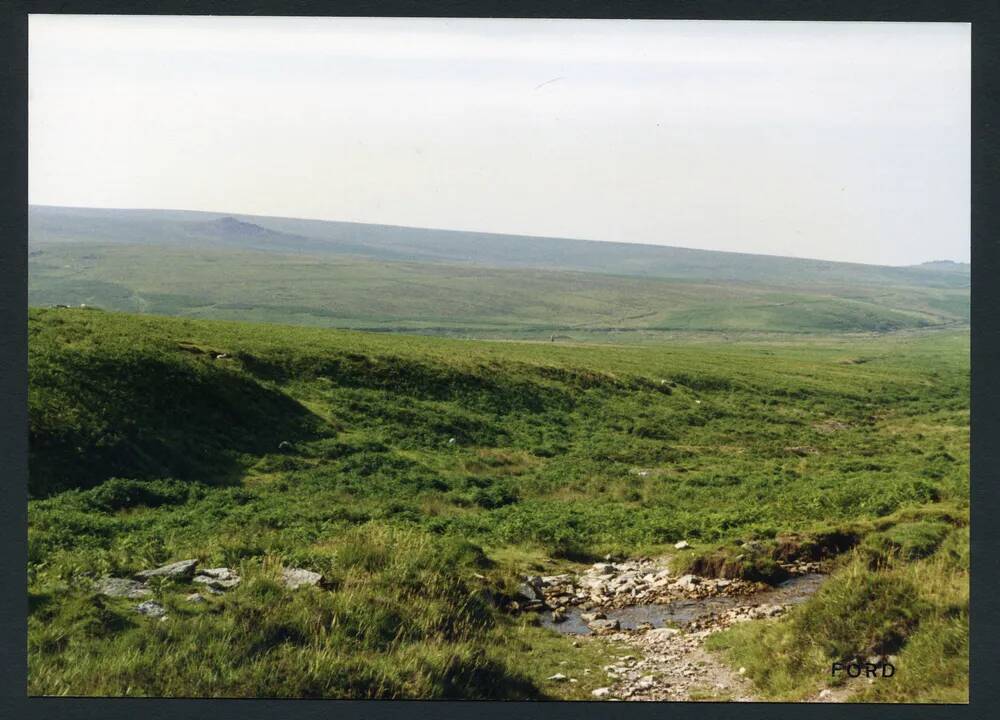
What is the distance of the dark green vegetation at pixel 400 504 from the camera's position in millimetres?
8992

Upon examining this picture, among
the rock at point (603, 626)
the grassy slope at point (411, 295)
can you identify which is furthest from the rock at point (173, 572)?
the grassy slope at point (411, 295)

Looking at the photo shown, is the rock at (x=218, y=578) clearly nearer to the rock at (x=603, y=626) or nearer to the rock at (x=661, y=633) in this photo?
the rock at (x=603, y=626)

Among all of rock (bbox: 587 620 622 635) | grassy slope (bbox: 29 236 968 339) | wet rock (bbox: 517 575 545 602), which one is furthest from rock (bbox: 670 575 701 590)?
grassy slope (bbox: 29 236 968 339)

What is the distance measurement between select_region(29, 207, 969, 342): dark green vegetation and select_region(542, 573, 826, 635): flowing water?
43.9 m

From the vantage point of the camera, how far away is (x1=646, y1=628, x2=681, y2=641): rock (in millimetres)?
10148

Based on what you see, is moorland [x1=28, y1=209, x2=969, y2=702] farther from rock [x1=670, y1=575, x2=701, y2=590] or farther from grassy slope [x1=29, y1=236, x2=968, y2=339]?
grassy slope [x1=29, y1=236, x2=968, y2=339]

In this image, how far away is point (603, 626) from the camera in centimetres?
1042

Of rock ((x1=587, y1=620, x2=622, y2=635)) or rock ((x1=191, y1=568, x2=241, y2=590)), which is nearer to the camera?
rock ((x1=191, y1=568, x2=241, y2=590))

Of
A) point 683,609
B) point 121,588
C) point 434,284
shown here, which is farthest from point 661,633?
point 434,284

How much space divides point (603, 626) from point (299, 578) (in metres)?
3.77

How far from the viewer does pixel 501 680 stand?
9.06 meters

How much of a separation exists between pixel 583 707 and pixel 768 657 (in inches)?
86.5

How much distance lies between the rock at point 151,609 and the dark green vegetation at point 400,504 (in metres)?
0.10

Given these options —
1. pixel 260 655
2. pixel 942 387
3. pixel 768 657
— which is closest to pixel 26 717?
pixel 260 655
